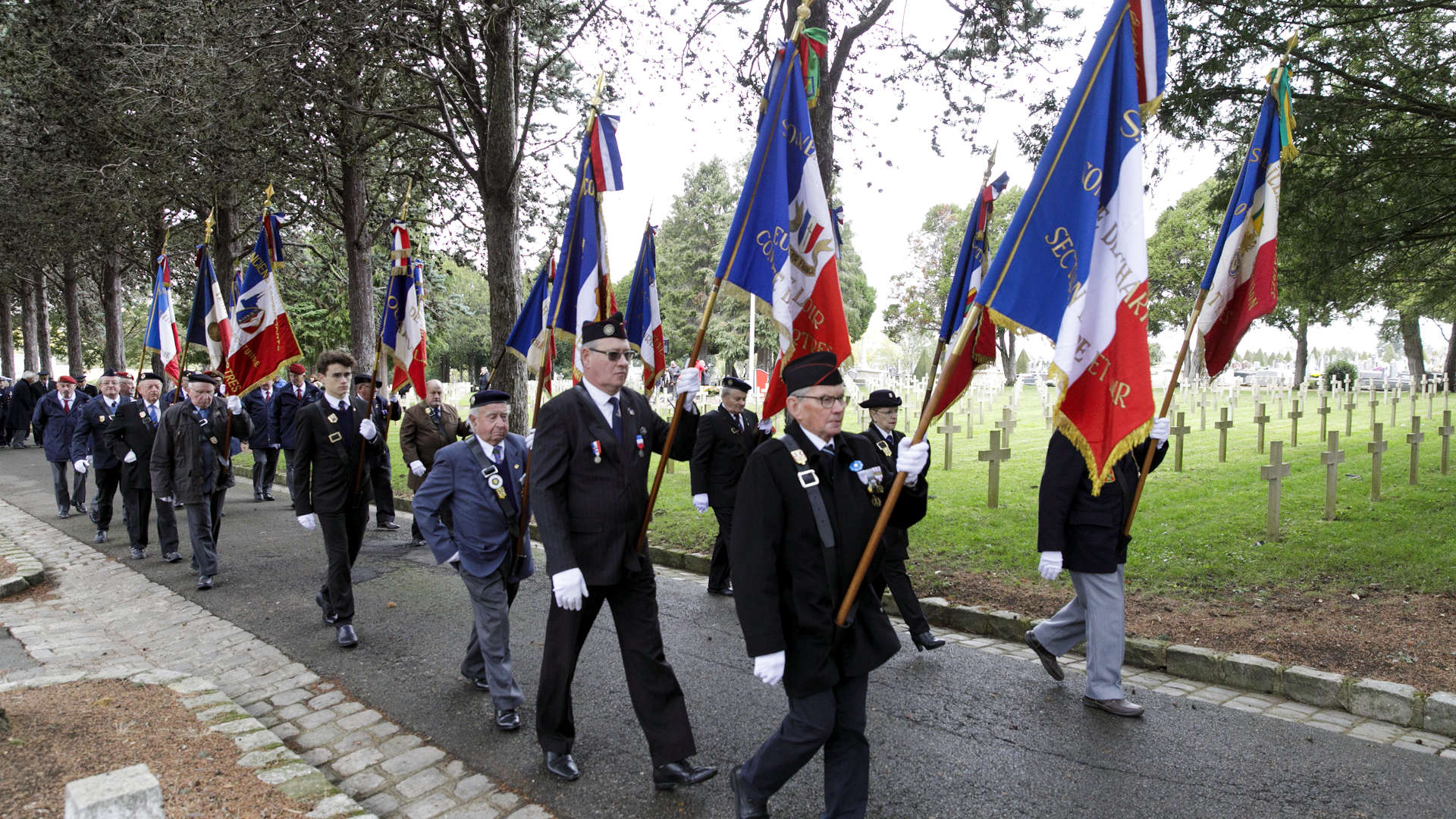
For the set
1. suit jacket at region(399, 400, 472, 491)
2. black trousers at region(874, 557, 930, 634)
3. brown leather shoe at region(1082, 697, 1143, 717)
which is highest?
suit jacket at region(399, 400, 472, 491)

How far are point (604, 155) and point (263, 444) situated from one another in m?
10.8

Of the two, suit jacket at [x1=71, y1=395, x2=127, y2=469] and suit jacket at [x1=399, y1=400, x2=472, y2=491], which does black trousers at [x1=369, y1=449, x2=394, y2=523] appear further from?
suit jacket at [x1=71, y1=395, x2=127, y2=469]

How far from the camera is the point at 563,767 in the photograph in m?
4.06

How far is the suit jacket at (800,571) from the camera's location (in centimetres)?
318

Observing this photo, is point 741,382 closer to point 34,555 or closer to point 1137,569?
point 1137,569

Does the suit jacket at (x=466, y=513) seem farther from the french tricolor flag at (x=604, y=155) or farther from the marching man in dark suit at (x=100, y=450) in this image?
the marching man in dark suit at (x=100, y=450)

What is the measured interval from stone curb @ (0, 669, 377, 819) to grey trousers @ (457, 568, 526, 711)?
0.98m

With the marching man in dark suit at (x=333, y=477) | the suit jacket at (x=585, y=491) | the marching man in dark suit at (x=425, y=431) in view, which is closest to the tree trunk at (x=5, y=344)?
the marching man in dark suit at (x=425, y=431)

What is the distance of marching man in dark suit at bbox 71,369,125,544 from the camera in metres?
10.7

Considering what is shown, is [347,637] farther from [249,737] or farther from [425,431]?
[425,431]

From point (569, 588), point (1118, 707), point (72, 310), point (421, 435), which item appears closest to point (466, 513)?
point (569, 588)

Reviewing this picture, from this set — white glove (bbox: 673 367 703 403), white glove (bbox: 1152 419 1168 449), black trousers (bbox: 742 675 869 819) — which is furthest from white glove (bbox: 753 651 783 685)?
white glove (bbox: 1152 419 1168 449)

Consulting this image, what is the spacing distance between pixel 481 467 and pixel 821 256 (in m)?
2.37

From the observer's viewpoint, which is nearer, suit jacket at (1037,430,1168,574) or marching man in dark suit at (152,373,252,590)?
→ suit jacket at (1037,430,1168,574)
